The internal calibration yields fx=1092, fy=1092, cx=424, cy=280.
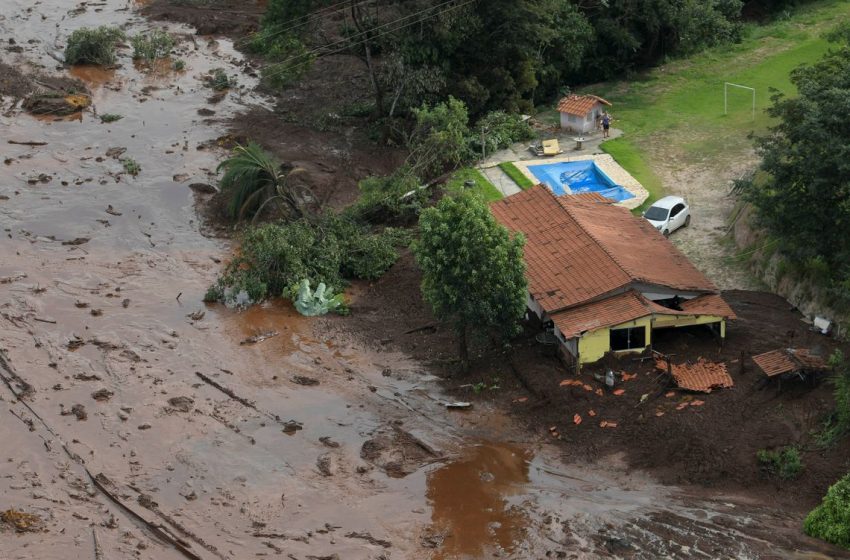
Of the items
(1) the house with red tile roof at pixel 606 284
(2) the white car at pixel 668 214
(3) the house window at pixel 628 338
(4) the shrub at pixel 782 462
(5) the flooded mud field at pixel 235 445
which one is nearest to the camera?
(5) the flooded mud field at pixel 235 445

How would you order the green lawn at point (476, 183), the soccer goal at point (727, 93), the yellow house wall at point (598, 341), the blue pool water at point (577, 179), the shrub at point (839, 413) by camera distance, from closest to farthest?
1. the shrub at point (839, 413)
2. the yellow house wall at point (598, 341)
3. the blue pool water at point (577, 179)
4. the green lawn at point (476, 183)
5. the soccer goal at point (727, 93)

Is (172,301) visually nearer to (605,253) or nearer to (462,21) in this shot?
→ (605,253)

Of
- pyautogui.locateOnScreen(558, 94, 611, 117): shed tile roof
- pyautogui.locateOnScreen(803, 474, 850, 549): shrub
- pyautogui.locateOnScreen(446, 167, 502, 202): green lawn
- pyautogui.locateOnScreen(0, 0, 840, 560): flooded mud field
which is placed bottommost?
pyautogui.locateOnScreen(0, 0, 840, 560): flooded mud field

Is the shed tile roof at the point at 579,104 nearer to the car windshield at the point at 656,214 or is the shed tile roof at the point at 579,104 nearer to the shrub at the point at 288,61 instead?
the car windshield at the point at 656,214

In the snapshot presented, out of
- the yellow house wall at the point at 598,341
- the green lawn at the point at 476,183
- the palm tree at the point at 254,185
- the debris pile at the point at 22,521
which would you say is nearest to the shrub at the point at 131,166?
the palm tree at the point at 254,185

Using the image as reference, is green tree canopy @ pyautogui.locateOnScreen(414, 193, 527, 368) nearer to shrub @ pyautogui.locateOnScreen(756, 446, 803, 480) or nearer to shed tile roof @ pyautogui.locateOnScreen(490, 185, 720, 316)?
shed tile roof @ pyautogui.locateOnScreen(490, 185, 720, 316)

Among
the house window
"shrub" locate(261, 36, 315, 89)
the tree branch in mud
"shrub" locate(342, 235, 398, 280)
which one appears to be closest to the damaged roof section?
the house window

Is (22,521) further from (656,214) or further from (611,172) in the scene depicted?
(611,172)
